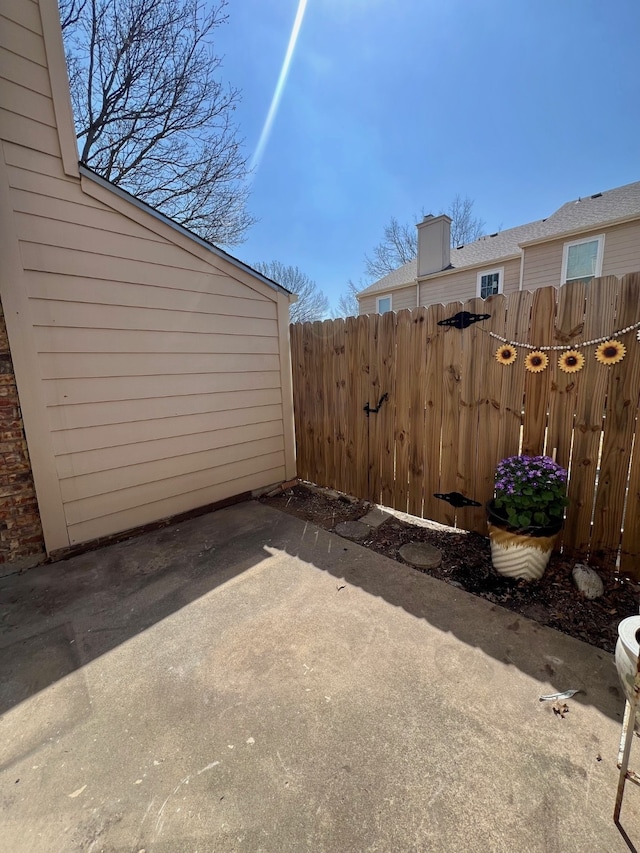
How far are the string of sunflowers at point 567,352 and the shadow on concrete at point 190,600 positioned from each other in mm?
1573

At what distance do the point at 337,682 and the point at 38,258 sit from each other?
3260mm

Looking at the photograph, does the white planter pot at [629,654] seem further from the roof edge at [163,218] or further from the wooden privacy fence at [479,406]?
the roof edge at [163,218]

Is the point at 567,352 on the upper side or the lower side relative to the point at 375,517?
upper

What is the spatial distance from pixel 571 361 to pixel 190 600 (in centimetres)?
287

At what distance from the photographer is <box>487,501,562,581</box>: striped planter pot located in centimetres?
213

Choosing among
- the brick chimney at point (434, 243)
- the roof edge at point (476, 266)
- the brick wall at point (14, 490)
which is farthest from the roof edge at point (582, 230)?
the brick wall at point (14, 490)

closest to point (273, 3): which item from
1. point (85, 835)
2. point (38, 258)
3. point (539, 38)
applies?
point (539, 38)

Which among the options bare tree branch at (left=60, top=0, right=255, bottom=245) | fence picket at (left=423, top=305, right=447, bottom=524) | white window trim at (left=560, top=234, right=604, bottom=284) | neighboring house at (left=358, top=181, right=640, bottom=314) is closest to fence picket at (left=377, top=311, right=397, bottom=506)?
fence picket at (left=423, top=305, right=447, bottom=524)

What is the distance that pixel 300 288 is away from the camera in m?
20.6

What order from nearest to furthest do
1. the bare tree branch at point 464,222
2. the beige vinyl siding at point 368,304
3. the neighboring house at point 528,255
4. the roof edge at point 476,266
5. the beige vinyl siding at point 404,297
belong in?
the neighboring house at point 528,255
the roof edge at point 476,266
the beige vinyl siding at point 404,297
the beige vinyl siding at point 368,304
the bare tree branch at point 464,222

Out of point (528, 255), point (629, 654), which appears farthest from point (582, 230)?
point (629, 654)

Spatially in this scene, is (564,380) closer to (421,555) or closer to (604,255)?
(421,555)

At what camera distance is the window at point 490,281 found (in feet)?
30.6

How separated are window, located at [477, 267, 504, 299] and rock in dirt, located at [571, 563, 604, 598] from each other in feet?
29.2
